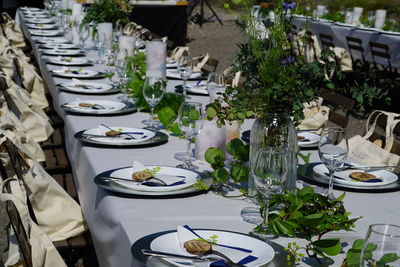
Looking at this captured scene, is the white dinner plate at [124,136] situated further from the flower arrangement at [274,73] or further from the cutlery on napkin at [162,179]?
the flower arrangement at [274,73]

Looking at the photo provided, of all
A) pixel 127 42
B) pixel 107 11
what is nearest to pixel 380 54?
pixel 107 11

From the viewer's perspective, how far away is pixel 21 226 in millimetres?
1843

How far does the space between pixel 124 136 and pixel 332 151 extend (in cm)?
102

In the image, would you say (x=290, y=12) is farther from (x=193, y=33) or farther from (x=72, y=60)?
(x=193, y=33)

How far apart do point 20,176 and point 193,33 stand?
14.2m

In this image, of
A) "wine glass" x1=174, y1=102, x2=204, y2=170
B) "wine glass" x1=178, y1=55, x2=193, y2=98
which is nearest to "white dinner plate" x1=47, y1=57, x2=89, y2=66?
"wine glass" x1=178, y1=55, x2=193, y2=98

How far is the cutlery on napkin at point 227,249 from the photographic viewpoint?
1620 millimetres

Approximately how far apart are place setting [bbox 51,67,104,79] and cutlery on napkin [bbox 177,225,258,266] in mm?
2780

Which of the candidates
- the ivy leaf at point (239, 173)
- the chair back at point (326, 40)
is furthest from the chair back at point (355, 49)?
the ivy leaf at point (239, 173)

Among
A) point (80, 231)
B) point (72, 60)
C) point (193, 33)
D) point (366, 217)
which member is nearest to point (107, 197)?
point (80, 231)

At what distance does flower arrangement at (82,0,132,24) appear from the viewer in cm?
589

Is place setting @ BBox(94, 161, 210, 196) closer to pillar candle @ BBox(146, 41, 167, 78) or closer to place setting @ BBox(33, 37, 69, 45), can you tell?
pillar candle @ BBox(146, 41, 167, 78)

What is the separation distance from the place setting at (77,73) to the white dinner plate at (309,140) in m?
1.83

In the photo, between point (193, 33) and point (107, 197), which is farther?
point (193, 33)
